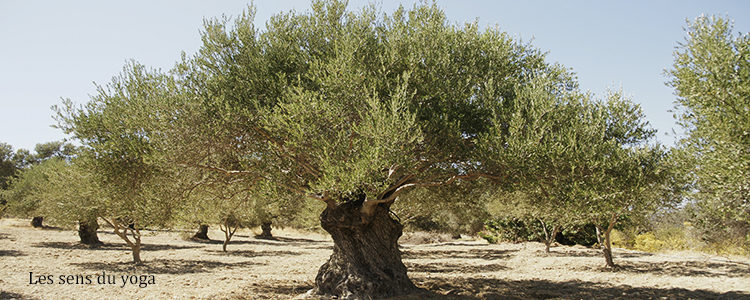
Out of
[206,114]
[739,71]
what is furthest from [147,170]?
[739,71]

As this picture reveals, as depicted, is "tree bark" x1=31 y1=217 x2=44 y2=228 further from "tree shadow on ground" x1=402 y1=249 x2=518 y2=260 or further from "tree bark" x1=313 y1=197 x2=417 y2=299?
"tree bark" x1=313 y1=197 x2=417 y2=299

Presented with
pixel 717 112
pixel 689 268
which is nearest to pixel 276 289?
pixel 717 112

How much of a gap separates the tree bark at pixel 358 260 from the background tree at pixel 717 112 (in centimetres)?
897

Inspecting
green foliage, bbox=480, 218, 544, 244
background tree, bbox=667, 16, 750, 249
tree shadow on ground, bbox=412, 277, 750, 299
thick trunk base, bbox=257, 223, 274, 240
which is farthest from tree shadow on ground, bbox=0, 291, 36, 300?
thick trunk base, bbox=257, 223, 274, 240

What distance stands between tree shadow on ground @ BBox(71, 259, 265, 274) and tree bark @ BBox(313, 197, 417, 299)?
10.3 m

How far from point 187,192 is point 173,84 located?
14.1 feet

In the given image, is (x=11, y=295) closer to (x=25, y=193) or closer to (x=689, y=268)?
(x=689, y=268)

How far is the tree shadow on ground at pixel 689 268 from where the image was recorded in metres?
18.6

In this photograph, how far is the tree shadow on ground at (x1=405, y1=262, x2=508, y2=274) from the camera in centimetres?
2189

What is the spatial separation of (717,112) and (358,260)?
1073cm

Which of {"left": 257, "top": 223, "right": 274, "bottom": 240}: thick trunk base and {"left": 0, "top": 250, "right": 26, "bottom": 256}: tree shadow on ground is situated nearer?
{"left": 0, "top": 250, "right": 26, "bottom": 256}: tree shadow on ground

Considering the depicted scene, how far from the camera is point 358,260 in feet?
45.1

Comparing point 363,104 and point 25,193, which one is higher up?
point 363,104

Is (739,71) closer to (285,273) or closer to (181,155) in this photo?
(181,155)
